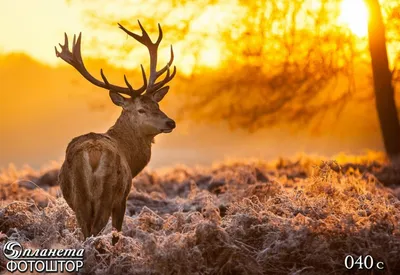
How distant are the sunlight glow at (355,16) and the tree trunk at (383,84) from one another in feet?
1.04

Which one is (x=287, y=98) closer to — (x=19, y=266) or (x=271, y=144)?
(x=19, y=266)

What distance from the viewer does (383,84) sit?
1845cm

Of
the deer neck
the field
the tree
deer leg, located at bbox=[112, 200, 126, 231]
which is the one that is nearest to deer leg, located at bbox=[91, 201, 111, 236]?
the field

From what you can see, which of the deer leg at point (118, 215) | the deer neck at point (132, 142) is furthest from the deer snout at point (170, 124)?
the deer leg at point (118, 215)

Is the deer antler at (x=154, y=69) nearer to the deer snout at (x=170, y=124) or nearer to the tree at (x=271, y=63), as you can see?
the deer snout at (x=170, y=124)

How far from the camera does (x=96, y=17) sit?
60.2 ft

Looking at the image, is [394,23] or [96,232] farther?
[394,23]

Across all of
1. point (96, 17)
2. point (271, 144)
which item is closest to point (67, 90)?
point (271, 144)

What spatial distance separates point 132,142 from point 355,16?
10023 millimetres

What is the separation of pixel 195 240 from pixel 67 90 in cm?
4024

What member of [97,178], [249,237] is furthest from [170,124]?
[249,237]

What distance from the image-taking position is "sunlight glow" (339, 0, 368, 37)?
1823 centimetres

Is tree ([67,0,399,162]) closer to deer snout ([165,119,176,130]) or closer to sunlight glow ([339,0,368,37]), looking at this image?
sunlight glow ([339,0,368,37])

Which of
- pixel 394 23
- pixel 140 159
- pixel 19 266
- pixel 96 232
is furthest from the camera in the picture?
pixel 394 23
